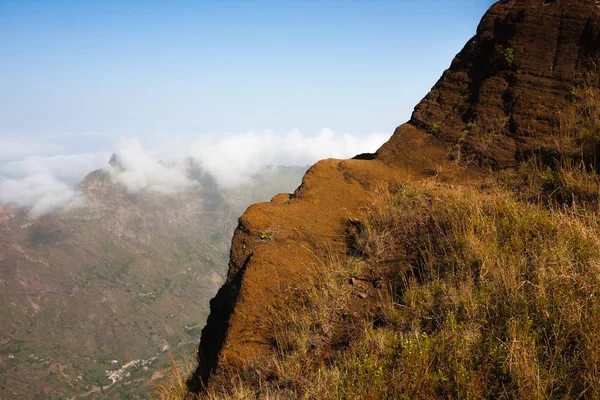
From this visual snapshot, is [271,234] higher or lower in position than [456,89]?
lower

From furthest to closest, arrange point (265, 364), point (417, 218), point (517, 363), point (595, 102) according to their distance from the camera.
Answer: point (595, 102) < point (417, 218) < point (265, 364) < point (517, 363)

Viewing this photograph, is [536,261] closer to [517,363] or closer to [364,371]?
[517,363]

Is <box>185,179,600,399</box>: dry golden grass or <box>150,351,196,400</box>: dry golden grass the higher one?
<box>185,179,600,399</box>: dry golden grass

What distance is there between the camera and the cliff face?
21.1 ft

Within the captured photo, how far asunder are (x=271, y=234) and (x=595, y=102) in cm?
827

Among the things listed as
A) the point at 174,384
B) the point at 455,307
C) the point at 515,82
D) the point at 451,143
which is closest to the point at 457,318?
the point at 455,307

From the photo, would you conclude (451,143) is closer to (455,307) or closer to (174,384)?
(455,307)

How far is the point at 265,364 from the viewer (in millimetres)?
4879

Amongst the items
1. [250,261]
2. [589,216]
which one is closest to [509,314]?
[589,216]

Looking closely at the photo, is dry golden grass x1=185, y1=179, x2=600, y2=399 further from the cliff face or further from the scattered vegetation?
the cliff face

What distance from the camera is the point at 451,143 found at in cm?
1010

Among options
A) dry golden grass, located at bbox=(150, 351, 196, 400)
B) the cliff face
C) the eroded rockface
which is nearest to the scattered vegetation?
the cliff face

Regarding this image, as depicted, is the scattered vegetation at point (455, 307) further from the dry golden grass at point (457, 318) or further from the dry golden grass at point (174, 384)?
the dry golden grass at point (174, 384)

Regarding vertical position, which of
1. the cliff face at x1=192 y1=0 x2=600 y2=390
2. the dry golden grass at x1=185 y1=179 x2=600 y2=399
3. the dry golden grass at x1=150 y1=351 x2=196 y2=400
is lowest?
the dry golden grass at x1=150 y1=351 x2=196 y2=400
